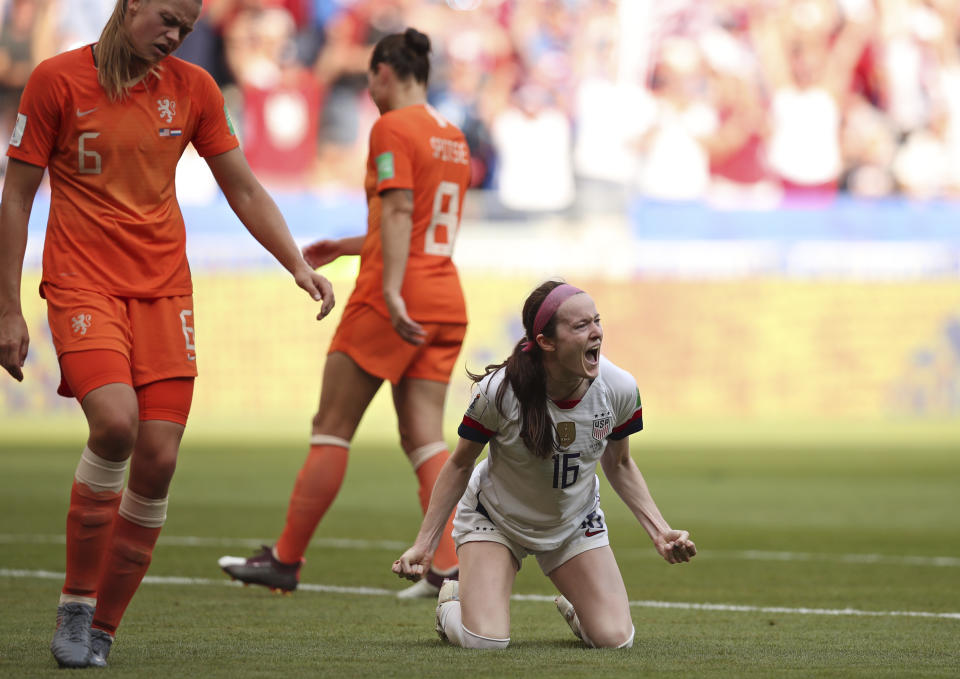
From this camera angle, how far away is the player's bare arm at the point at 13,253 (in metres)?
4.27

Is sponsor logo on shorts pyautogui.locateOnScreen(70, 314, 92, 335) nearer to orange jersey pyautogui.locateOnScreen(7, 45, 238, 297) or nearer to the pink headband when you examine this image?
orange jersey pyautogui.locateOnScreen(7, 45, 238, 297)

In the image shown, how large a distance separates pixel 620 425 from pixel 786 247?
1937cm

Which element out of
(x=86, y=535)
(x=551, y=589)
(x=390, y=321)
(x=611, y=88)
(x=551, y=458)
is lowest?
(x=551, y=589)

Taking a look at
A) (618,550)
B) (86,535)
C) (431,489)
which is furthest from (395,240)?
(618,550)

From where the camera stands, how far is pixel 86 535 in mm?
4344

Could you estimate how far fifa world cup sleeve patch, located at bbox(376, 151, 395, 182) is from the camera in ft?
20.0

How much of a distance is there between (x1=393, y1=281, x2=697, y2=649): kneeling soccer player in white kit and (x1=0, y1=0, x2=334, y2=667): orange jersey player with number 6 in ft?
2.77

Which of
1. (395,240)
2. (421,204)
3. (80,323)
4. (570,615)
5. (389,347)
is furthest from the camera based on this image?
(421,204)

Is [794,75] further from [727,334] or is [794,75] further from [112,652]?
[112,652]

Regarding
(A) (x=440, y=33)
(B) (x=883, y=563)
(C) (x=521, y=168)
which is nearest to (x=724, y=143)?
(C) (x=521, y=168)

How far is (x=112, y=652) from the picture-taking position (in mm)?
4562

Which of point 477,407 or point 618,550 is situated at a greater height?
point 477,407

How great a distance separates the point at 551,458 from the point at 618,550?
3516mm

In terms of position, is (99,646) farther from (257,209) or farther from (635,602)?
(635,602)
